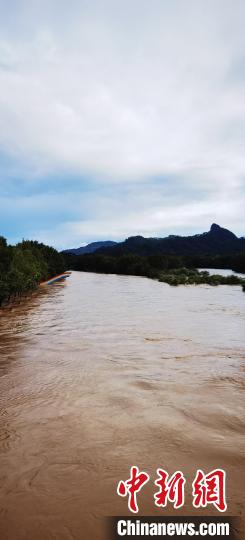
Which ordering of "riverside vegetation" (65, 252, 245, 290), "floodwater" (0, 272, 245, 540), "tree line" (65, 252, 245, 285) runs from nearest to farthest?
1. "floodwater" (0, 272, 245, 540)
2. "riverside vegetation" (65, 252, 245, 290)
3. "tree line" (65, 252, 245, 285)

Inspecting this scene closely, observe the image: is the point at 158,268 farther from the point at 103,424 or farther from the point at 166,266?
the point at 103,424

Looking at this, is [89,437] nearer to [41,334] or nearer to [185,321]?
[41,334]

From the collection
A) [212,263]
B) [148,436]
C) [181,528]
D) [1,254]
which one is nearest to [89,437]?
[148,436]

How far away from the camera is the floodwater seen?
415cm

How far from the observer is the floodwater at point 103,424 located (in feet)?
13.6

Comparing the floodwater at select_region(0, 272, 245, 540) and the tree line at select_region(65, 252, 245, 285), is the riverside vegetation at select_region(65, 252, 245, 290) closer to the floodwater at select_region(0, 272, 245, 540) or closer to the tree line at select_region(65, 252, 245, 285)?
the tree line at select_region(65, 252, 245, 285)

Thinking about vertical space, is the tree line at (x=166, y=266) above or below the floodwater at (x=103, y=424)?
above

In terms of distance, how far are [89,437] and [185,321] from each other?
1496 cm

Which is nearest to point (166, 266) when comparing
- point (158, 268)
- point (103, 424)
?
point (158, 268)

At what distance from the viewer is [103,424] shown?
650 cm

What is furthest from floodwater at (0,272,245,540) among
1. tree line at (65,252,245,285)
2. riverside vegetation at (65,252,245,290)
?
tree line at (65,252,245,285)

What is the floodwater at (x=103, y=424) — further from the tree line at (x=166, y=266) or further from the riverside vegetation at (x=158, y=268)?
the tree line at (x=166, y=266)

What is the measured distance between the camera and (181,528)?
3840 mm

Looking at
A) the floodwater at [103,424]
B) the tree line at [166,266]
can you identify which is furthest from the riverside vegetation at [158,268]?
the floodwater at [103,424]
